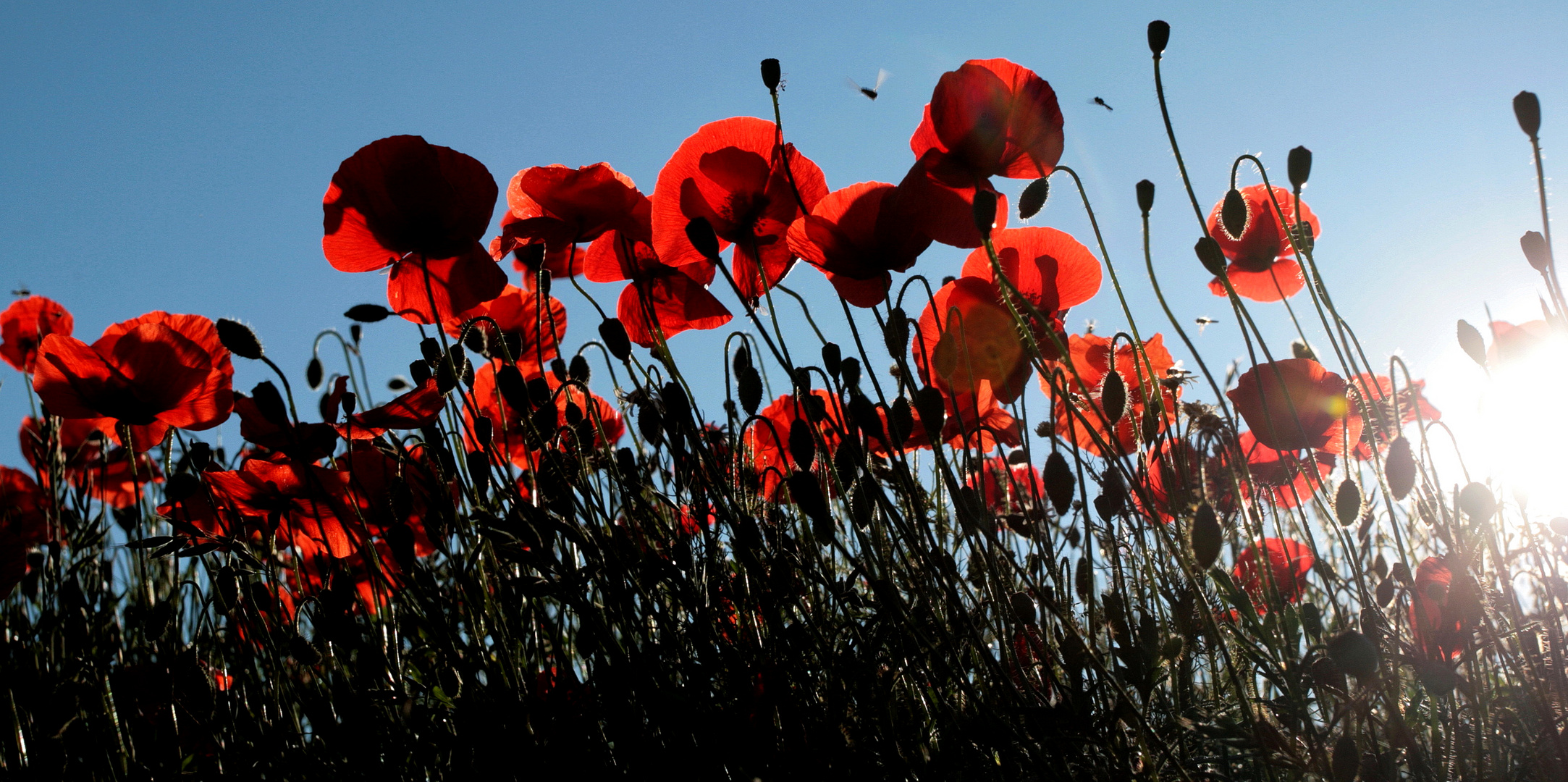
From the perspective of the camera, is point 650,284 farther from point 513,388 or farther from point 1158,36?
point 1158,36

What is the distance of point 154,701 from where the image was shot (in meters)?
1.50

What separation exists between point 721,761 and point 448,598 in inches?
25.3

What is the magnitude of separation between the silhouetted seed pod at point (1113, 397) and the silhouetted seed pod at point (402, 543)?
98cm

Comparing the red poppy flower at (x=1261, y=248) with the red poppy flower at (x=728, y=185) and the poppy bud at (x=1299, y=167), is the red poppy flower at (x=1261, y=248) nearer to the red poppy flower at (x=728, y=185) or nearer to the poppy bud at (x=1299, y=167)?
the poppy bud at (x=1299, y=167)

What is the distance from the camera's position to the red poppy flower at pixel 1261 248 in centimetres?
158

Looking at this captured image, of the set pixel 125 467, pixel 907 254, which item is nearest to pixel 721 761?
pixel 907 254

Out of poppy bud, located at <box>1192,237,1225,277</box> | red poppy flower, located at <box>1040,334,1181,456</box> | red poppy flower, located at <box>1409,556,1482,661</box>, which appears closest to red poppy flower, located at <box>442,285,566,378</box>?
red poppy flower, located at <box>1040,334,1181,456</box>

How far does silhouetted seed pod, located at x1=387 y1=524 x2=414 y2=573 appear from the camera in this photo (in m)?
1.26

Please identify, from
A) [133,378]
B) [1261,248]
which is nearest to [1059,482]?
[1261,248]

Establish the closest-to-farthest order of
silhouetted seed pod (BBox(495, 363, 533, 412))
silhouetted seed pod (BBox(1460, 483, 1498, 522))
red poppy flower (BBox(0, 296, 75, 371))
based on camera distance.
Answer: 1. silhouetted seed pod (BBox(1460, 483, 1498, 522))
2. silhouetted seed pod (BBox(495, 363, 533, 412))
3. red poppy flower (BBox(0, 296, 75, 371))

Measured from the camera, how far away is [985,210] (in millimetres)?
1097

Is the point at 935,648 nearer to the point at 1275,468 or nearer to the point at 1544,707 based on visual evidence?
the point at 1544,707

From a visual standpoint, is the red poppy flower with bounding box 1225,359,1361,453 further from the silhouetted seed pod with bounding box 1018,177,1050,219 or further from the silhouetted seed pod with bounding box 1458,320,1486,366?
the silhouetted seed pod with bounding box 1018,177,1050,219

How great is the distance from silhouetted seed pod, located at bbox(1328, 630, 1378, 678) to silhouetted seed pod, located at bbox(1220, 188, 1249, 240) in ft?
1.79
